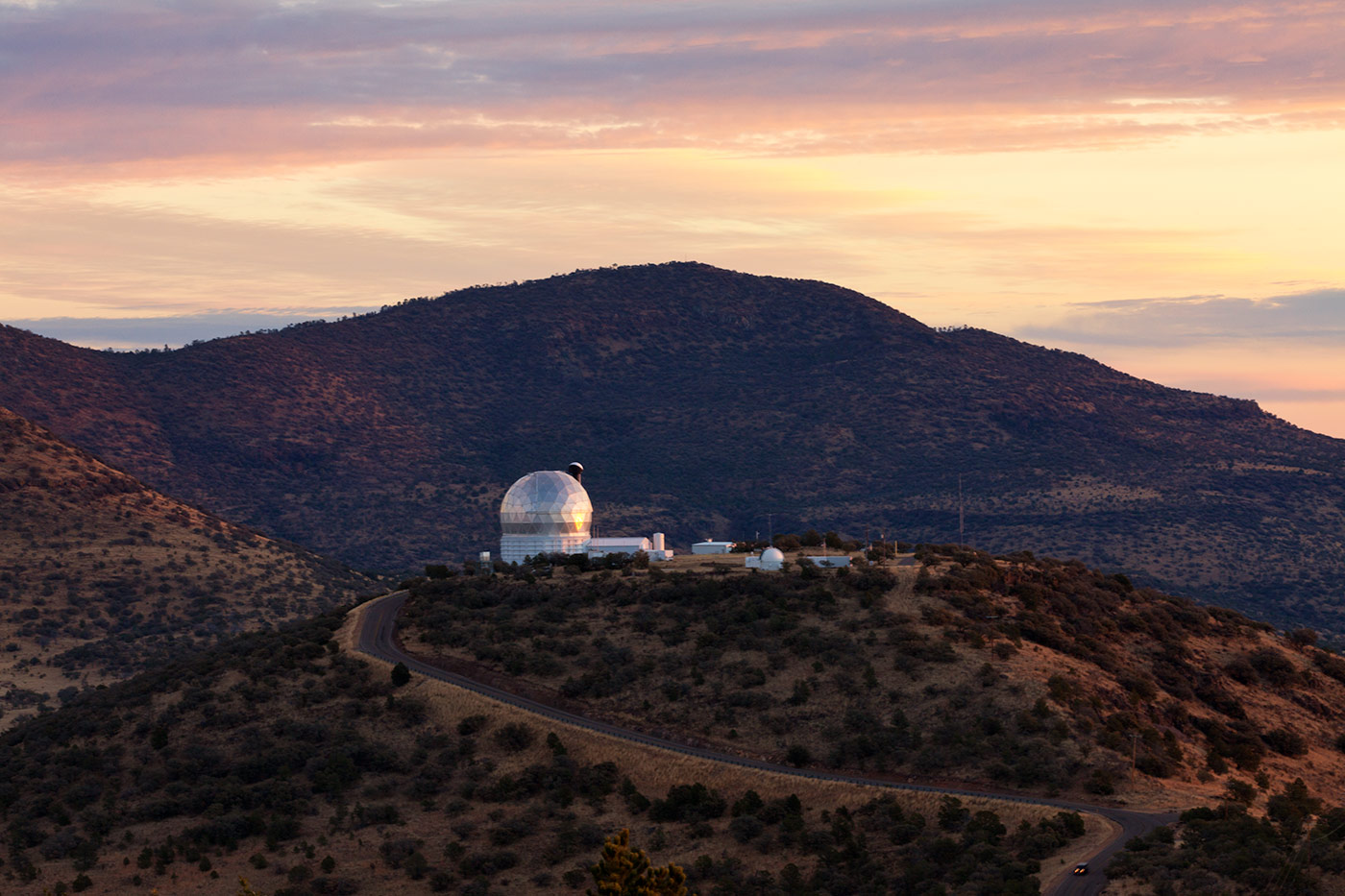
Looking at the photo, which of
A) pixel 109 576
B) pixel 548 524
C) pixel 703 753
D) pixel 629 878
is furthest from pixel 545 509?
pixel 629 878

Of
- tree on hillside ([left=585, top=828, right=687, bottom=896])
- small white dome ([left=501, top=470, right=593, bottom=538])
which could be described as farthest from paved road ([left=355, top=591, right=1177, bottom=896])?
tree on hillside ([left=585, top=828, right=687, bottom=896])

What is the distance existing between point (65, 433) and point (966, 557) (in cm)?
10420

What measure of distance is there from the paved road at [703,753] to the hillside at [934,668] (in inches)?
31.7

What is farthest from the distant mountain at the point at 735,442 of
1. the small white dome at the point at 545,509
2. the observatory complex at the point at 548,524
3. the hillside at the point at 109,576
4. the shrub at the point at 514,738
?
the shrub at the point at 514,738

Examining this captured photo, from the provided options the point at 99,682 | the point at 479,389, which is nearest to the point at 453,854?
the point at 99,682

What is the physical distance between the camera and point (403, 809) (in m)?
54.8

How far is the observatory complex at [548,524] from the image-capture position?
82562mm

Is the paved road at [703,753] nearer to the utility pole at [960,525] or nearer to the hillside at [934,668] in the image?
the hillside at [934,668]

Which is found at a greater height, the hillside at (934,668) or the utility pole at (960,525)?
the utility pole at (960,525)

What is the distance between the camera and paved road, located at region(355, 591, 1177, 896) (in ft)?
135

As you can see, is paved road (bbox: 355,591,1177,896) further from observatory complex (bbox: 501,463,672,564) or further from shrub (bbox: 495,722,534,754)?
observatory complex (bbox: 501,463,672,564)

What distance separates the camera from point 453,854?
50.8 meters

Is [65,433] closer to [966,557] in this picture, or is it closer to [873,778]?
[966,557]

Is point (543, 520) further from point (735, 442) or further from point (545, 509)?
A: point (735, 442)
